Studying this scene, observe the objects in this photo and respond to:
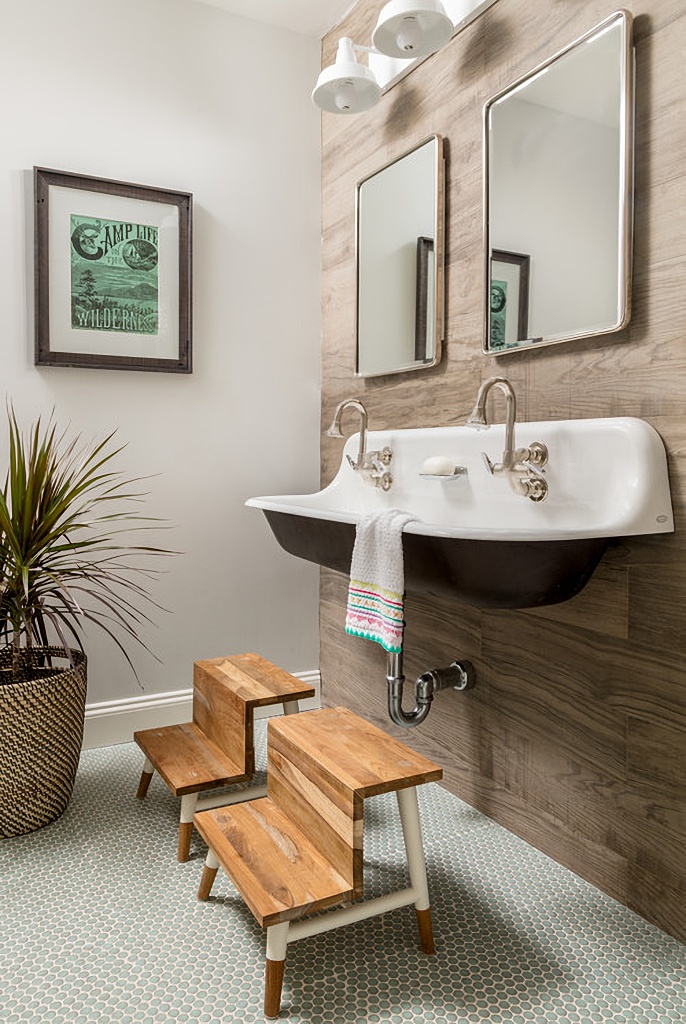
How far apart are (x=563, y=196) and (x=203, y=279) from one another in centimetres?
126

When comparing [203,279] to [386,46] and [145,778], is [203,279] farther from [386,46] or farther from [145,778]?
[145,778]

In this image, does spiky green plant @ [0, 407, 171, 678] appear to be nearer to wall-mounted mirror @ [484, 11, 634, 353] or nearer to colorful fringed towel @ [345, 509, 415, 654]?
colorful fringed towel @ [345, 509, 415, 654]

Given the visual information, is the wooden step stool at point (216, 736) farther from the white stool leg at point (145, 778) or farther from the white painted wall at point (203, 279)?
the white painted wall at point (203, 279)

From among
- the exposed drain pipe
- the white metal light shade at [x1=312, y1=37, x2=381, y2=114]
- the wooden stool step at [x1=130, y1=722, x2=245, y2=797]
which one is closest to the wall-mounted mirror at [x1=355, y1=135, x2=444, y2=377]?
the white metal light shade at [x1=312, y1=37, x2=381, y2=114]

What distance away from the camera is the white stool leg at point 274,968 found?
1.23 meters

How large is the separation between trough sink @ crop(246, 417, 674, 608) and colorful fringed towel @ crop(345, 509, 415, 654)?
3cm

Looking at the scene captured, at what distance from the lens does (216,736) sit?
198cm

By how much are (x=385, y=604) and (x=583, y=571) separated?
1.33 feet

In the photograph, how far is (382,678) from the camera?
228cm

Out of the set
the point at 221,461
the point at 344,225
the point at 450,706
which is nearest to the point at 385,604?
the point at 450,706

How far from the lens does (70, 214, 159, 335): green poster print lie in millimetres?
2236

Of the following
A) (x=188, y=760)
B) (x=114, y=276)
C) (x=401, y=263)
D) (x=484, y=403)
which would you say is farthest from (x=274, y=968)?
(x=114, y=276)

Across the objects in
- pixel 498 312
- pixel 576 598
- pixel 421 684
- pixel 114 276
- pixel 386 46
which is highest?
pixel 386 46

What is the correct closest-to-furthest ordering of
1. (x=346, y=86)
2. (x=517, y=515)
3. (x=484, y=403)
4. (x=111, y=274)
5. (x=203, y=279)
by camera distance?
(x=484, y=403), (x=517, y=515), (x=346, y=86), (x=111, y=274), (x=203, y=279)
